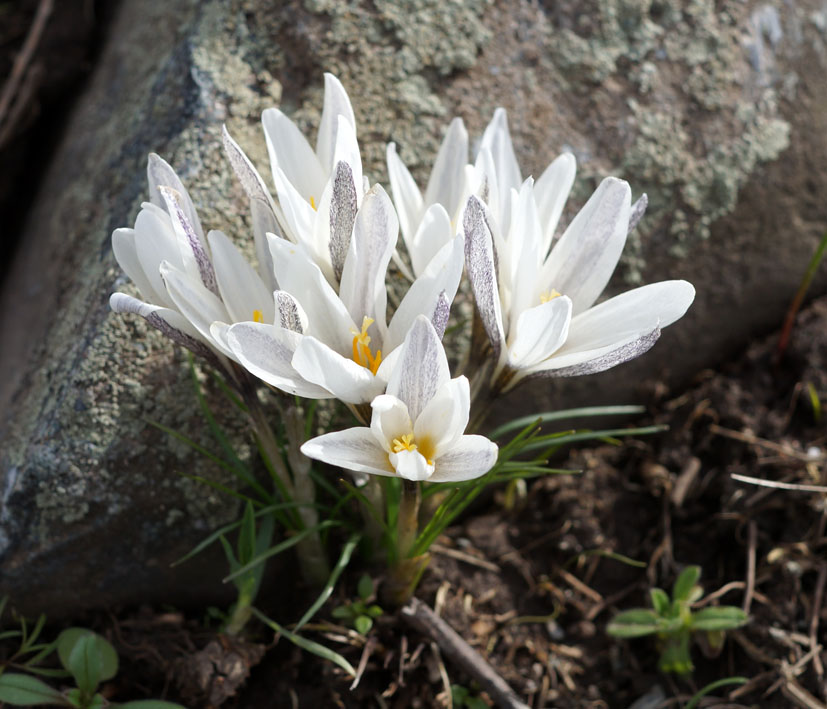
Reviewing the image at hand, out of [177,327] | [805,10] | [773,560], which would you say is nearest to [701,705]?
[773,560]

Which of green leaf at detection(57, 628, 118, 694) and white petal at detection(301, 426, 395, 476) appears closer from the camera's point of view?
white petal at detection(301, 426, 395, 476)

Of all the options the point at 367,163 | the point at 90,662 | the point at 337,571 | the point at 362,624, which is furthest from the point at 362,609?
the point at 367,163

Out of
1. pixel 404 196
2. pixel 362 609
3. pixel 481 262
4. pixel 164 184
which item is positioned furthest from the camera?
pixel 362 609

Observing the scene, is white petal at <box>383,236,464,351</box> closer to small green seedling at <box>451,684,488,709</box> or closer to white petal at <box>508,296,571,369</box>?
white petal at <box>508,296,571,369</box>

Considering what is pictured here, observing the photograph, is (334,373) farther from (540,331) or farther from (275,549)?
(275,549)

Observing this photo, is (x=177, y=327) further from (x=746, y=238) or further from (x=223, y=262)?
(x=746, y=238)

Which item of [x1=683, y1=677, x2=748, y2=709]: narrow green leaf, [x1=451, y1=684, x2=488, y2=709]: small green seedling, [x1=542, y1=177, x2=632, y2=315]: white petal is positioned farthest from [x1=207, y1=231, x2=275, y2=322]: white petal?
[x1=683, y1=677, x2=748, y2=709]: narrow green leaf
